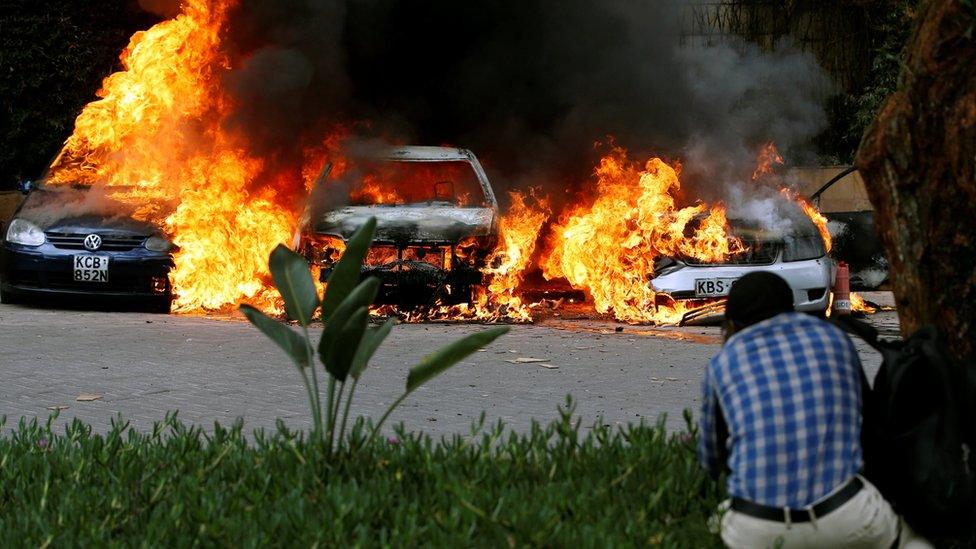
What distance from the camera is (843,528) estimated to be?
11.7 ft

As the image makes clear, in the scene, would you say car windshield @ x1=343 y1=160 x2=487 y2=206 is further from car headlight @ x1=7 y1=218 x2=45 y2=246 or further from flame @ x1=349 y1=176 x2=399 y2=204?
car headlight @ x1=7 y1=218 x2=45 y2=246

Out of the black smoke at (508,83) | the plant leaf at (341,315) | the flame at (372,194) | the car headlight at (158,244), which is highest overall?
the black smoke at (508,83)

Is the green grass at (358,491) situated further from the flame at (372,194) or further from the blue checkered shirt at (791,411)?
the flame at (372,194)

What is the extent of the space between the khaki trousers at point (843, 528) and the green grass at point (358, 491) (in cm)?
40

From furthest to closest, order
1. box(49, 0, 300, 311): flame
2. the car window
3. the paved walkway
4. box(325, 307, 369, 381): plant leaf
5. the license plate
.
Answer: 1. box(49, 0, 300, 311): flame
2. the license plate
3. the car window
4. the paved walkway
5. box(325, 307, 369, 381): plant leaf

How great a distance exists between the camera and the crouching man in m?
3.59

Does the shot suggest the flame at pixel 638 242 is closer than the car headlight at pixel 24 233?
Yes

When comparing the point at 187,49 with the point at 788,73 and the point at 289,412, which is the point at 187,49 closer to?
the point at 289,412

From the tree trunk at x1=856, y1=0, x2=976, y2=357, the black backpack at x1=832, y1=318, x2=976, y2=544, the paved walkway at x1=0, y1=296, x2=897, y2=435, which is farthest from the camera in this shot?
the paved walkway at x1=0, y1=296, x2=897, y2=435

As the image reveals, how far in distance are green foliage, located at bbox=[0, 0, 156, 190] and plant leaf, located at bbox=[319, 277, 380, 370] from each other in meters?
18.1

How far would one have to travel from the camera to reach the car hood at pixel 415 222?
37.6ft

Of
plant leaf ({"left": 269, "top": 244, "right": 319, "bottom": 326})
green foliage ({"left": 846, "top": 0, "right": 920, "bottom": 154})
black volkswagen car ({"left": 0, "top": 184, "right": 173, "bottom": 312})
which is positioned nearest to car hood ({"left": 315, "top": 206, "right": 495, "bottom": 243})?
black volkswagen car ({"left": 0, "top": 184, "right": 173, "bottom": 312})

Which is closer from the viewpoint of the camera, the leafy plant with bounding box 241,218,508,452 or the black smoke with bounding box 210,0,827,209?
the leafy plant with bounding box 241,218,508,452

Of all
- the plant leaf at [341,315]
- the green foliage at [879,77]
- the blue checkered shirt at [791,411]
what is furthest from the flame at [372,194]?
the green foliage at [879,77]
